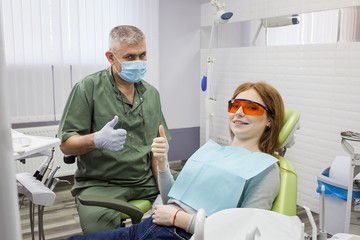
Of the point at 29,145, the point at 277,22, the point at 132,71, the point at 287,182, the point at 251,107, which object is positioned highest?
the point at 277,22

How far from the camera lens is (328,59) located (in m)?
2.66

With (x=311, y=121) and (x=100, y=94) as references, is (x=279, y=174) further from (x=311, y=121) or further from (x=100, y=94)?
(x=311, y=121)

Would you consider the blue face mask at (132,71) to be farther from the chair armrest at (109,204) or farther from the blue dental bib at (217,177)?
the chair armrest at (109,204)

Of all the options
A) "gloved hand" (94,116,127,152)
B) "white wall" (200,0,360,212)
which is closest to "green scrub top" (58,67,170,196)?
"gloved hand" (94,116,127,152)

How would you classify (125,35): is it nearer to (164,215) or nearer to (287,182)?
(164,215)

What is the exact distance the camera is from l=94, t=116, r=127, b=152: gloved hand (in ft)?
5.22

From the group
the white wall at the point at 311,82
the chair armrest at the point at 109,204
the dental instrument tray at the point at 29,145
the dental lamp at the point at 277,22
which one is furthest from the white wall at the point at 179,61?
the chair armrest at the point at 109,204

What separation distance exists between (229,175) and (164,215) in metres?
0.30

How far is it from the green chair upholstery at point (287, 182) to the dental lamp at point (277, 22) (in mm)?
1685

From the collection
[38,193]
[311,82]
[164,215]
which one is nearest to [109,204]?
[164,215]

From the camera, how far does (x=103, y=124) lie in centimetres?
181

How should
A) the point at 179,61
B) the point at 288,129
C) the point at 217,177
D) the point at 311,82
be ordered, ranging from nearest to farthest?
the point at 217,177 → the point at 288,129 → the point at 311,82 → the point at 179,61

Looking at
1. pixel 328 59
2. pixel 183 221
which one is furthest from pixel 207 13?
pixel 183 221

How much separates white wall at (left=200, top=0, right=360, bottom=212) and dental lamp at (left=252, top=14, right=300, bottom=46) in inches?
2.0
